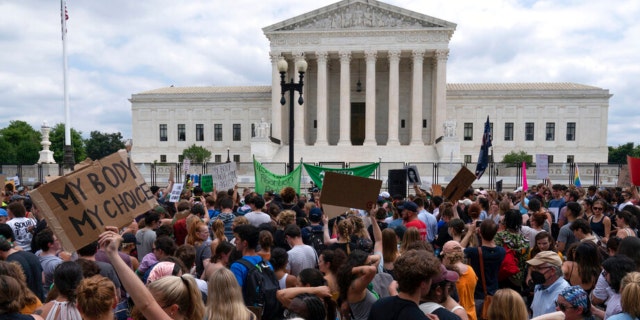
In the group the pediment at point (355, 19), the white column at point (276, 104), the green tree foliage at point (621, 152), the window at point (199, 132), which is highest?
the pediment at point (355, 19)

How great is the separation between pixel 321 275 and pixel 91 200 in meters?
2.43

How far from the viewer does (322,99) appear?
2101 inches

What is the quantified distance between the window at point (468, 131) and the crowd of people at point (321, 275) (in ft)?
180

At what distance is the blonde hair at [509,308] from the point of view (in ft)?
12.2

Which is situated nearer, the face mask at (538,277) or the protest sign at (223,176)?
the face mask at (538,277)

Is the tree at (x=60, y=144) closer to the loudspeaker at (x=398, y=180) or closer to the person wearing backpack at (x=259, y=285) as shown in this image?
the loudspeaker at (x=398, y=180)

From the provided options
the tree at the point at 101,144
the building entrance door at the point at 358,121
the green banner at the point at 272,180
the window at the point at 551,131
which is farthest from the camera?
the tree at the point at 101,144

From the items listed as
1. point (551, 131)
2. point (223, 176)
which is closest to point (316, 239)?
point (223, 176)

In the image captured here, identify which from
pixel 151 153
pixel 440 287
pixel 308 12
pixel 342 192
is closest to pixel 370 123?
pixel 308 12

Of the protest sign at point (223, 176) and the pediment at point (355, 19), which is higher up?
the pediment at point (355, 19)

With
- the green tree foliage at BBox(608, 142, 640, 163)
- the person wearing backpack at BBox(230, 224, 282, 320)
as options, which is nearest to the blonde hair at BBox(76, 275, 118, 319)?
the person wearing backpack at BBox(230, 224, 282, 320)

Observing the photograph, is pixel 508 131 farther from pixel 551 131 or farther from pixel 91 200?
pixel 91 200

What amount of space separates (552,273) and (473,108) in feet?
196

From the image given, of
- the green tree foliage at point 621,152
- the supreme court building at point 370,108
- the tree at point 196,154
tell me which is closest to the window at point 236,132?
the supreme court building at point 370,108
